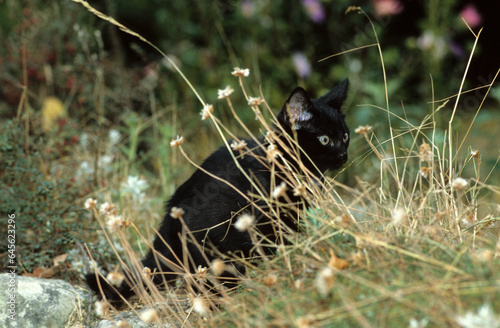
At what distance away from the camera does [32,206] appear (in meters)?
2.80

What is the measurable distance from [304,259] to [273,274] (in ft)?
0.43

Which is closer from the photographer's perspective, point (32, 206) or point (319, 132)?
point (319, 132)

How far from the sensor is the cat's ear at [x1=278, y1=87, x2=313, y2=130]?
2.34 m

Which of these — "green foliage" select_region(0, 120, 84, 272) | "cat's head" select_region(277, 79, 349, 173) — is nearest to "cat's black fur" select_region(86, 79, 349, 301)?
"cat's head" select_region(277, 79, 349, 173)

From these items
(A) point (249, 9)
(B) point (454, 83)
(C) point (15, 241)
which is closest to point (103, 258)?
(C) point (15, 241)

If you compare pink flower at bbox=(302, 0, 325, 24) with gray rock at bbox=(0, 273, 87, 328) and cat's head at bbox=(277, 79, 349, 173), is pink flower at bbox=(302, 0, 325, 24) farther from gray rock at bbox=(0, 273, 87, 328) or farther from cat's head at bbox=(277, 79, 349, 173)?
gray rock at bbox=(0, 273, 87, 328)

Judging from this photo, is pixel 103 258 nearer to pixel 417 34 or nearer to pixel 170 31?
pixel 170 31

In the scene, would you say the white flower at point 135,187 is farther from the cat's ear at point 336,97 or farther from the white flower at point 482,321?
the white flower at point 482,321

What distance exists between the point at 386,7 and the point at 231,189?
2.81m

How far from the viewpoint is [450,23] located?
474 centimetres

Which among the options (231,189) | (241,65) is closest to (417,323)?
(231,189)

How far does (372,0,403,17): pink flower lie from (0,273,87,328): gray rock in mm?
3414

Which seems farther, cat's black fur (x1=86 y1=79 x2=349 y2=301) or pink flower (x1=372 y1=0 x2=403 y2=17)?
pink flower (x1=372 y1=0 x2=403 y2=17)

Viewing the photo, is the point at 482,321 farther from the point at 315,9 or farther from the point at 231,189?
the point at 315,9
